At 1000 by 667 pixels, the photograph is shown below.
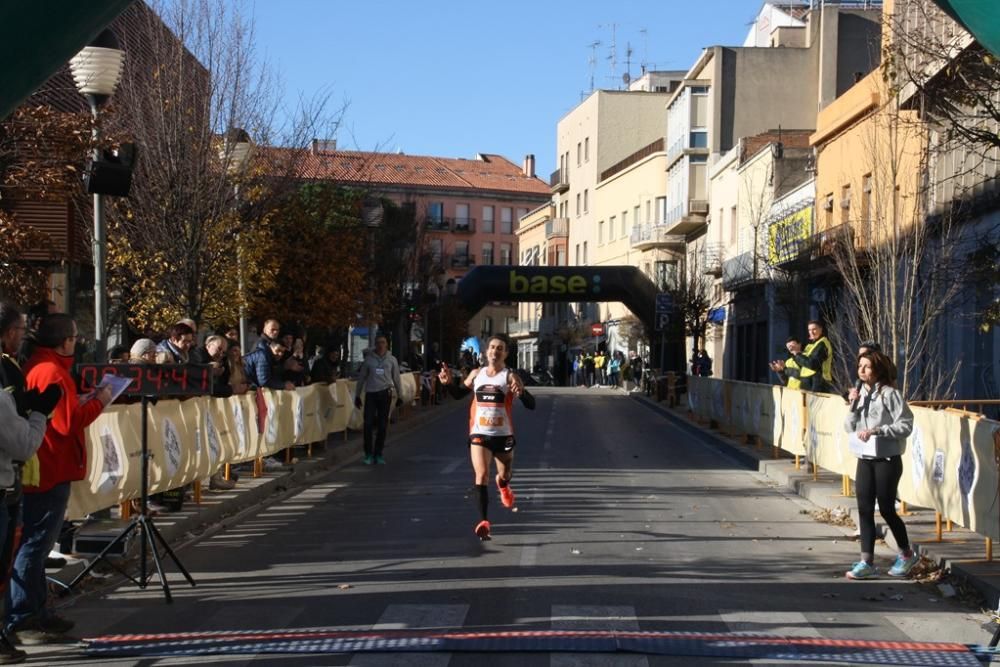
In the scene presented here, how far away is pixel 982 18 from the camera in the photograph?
7.32 metres

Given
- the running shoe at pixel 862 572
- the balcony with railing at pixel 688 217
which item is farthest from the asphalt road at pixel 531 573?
the balcony with railing at pixel 688 217

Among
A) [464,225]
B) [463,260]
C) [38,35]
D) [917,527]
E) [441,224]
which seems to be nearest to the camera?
[38,35]

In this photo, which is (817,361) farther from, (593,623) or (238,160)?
(593,623)

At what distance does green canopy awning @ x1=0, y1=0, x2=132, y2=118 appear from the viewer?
6527 mm

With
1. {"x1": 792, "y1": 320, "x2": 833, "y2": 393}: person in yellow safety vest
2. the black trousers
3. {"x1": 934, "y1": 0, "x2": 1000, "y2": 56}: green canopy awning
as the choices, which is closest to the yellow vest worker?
{"x1": 792, "y1": 320, "x2": 833, "y2": 393}: person in yellow safety vest

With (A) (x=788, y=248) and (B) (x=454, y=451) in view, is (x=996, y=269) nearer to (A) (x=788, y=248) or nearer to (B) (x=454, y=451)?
(B) (x=454, y=451)

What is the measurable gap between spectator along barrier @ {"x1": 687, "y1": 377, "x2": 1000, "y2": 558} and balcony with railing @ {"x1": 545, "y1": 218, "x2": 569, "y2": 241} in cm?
7218

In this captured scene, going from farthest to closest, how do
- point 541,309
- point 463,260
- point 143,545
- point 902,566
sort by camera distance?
point 463,260
point 541,309
point 902,566
point 143,545

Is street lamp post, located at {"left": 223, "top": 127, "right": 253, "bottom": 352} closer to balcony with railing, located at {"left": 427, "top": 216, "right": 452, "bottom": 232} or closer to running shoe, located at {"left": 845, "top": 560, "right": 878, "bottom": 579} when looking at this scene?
running shoe, located at {"left": 845, "top": 560, "right": 878, "bottom": 579}

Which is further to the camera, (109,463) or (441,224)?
(441,224)

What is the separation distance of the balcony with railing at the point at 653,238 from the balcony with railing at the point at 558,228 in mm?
20753

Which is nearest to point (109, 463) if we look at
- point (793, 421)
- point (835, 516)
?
point (835, 516)

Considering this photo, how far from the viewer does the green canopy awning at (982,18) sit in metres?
7.23

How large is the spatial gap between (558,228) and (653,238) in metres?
26.9
